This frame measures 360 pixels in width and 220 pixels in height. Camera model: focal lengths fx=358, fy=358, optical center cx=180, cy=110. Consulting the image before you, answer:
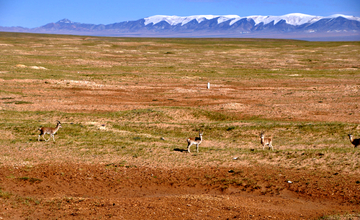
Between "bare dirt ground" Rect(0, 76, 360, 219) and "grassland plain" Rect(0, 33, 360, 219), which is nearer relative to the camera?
"bare dirt ground" Rect(0, 76, 360, 219)

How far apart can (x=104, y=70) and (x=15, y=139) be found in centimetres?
4688

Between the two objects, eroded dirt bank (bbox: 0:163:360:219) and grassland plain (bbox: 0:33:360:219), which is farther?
grassland plain (bbox: 0:33:360:219)

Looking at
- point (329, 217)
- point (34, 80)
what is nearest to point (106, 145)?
point (329, 217)

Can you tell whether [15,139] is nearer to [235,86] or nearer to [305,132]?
[305,132]

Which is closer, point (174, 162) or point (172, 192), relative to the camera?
point (172, 192)

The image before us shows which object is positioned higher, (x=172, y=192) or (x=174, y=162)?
(x=174, y=162)

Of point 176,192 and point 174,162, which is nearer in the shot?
point 176,192

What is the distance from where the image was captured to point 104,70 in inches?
2616

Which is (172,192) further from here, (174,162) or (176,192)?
(174,162)

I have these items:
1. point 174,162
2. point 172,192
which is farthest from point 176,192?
point 174,162

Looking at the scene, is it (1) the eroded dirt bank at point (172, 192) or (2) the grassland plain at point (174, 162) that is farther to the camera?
(2) the grassland plain at point (174, 162)

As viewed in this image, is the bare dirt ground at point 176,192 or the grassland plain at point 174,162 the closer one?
the bare dirt ground at point 176,192

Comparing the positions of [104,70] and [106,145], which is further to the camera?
[104,70]

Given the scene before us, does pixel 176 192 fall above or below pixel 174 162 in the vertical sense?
below
